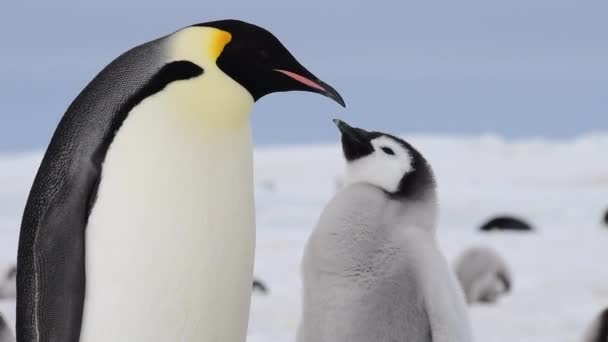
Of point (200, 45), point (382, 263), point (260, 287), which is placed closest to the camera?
point (200, 45)

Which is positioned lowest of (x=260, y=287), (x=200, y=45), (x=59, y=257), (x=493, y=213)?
(x=59, y=257)

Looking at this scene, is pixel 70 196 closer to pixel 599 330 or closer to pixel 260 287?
pixel 599 330

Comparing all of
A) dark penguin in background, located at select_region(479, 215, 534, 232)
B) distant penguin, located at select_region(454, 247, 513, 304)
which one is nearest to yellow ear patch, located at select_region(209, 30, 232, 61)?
distant penguin, located at select_region(454, 247, 513, 304)

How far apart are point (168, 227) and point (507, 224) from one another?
30.7ft

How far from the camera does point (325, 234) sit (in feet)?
9.05

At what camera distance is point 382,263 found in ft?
8.94

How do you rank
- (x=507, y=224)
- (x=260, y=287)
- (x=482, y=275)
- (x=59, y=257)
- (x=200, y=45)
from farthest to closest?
(x=507, y=224) < (x=482, y=275) < (x=260, y=287) < (x=200, y=45) < (x=59, y=257)

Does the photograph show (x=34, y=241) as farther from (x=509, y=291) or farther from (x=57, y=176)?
(x=509, y=291)

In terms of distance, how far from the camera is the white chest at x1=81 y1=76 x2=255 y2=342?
6.87 ft

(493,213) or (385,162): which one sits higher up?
(493,213)

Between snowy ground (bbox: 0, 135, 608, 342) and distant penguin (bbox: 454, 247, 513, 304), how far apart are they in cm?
16

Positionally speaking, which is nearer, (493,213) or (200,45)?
(200,45)

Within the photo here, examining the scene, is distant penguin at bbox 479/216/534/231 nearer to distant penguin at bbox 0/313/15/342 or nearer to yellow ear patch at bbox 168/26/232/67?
distant penguin at bbox 0/313/15/342

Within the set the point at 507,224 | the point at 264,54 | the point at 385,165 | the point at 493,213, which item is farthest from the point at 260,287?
the point at 493,213
